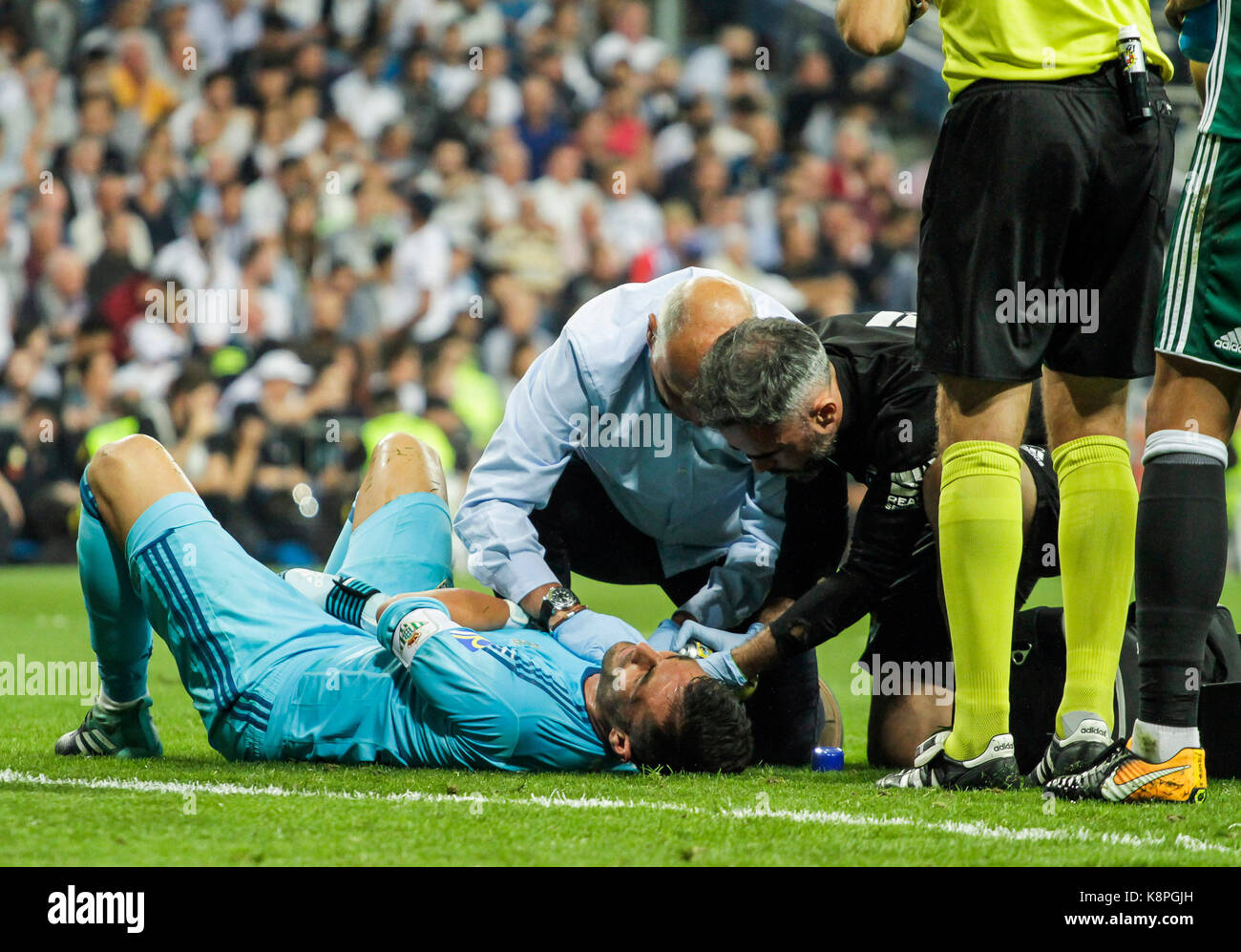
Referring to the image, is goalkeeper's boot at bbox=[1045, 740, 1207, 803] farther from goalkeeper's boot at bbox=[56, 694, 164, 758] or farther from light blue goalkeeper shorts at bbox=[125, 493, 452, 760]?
goalkeeper's boot at bbox=[56, 694, 164, 758]

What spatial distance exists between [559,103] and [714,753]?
1073 centimetres

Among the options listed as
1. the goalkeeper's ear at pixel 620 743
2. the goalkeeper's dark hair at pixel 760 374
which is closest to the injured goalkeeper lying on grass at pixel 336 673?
the goalkeeper's ear at pixel 620 743

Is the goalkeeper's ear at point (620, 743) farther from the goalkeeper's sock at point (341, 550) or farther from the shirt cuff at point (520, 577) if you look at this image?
the goalkeeper's sock at point (341, 550)

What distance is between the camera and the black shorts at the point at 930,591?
3773 millimetres

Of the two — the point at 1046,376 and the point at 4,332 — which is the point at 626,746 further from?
the point at 4,332

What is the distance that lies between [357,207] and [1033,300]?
995cm

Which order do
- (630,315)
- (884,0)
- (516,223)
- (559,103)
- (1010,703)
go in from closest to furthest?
(884,0) → (1010,703) → (630,315) → (516,223) → (559,103)

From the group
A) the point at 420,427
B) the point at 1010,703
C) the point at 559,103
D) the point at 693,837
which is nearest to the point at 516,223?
the point at 559,103

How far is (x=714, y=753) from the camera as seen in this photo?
11.5 ft

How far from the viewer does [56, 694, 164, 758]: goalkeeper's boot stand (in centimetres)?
371

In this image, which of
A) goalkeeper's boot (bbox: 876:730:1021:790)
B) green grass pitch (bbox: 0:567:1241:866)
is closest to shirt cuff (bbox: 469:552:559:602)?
green grass pitch (bbox: 0:567:1241:866)

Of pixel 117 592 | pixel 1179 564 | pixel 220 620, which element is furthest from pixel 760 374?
pixel 117 592

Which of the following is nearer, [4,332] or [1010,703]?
[1010,703]

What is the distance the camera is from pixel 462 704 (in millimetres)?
3385
